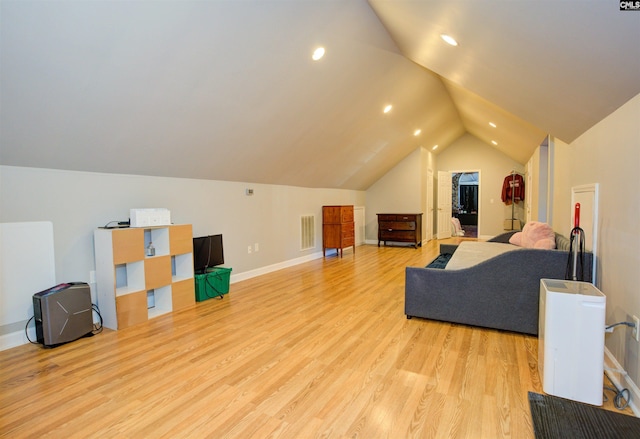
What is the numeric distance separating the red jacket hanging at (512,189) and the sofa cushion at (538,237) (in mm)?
5169

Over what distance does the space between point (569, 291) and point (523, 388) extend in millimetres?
685

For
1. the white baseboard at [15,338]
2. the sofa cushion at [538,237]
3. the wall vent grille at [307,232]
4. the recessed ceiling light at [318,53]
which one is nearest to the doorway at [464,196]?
the wall vent grille at [307,232]

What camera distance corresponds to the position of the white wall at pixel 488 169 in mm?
9570

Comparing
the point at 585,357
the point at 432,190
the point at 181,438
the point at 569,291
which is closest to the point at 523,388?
the point at 585,357

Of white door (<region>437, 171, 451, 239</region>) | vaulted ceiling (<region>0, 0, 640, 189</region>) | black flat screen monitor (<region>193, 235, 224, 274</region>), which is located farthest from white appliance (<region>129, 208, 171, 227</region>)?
white door (<region>437, 171, 451, 239</region>)

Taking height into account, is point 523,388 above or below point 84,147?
below

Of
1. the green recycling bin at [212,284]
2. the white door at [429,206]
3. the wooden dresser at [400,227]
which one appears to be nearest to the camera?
the green recycling bin at [212,284]

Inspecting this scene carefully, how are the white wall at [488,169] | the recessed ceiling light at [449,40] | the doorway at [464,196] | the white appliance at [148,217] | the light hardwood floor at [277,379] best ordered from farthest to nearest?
the doorway at [464,196]
the white wall at [488,169]
the white appliance at [148,217]
the recessed ceiling light at [449,40]
the light hardwood floor at [277,379]

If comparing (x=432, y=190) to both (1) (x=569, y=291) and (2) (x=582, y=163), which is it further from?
(1) (x=569, y=291)

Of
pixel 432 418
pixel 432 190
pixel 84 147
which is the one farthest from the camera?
pixel 432 190

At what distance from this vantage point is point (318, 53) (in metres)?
3.39

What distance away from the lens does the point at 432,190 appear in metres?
10.1

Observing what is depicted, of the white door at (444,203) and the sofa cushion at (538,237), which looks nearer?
the sofa cushion at (538,237)

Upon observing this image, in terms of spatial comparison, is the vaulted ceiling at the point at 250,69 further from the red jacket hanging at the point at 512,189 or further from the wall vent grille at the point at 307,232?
the red jacket hanging at the point at 512,189
